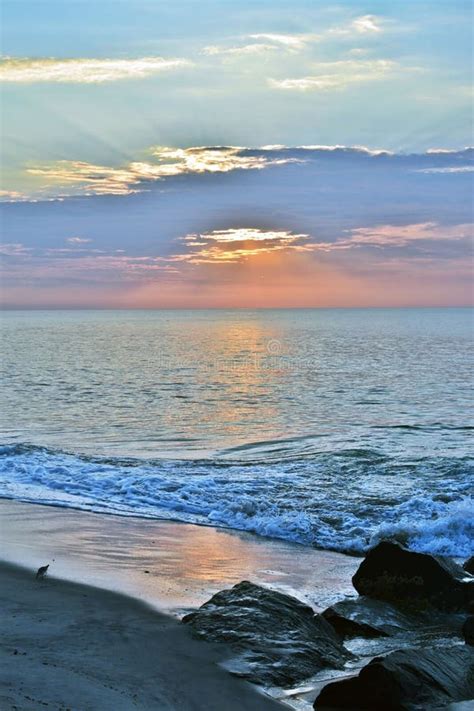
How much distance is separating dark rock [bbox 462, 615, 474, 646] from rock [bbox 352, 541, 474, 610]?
39.1 inches

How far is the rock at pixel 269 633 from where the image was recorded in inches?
305

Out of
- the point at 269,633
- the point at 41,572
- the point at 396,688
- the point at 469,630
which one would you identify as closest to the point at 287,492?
the point at 41,572

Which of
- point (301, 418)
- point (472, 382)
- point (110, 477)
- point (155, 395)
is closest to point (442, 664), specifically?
point (110, 477)

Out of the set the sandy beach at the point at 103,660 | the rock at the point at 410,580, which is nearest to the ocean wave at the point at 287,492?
the rock at the point at 410,580

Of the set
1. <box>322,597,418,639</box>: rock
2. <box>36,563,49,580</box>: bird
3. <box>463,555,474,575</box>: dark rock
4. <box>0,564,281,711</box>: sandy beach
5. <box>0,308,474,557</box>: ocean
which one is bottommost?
<box>0,308,474,557</box>: ocean

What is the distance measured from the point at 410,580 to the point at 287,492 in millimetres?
7130

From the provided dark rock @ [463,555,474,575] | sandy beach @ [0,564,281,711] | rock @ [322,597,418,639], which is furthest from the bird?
dark rock @ [463,555,474,575]

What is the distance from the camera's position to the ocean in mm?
15148

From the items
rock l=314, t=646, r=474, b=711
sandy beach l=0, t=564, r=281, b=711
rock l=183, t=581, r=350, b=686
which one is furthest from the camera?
rock l=183, t=581, r=350, b=686

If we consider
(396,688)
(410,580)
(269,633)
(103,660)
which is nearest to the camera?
(396,688)

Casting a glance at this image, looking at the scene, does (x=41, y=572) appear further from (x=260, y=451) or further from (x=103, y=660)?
(x=260, y=451)

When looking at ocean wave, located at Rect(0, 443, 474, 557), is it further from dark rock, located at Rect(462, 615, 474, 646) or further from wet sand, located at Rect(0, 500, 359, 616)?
dark rock, located at Rect(462, 615, 474, 646)

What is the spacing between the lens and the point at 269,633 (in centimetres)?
834

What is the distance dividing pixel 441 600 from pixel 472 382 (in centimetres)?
3708
